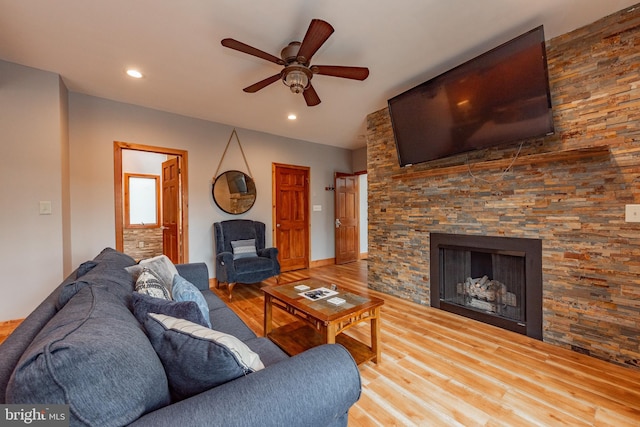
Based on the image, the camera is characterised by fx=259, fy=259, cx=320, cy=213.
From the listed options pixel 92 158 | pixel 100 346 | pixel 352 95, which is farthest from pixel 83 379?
pixel 92 158

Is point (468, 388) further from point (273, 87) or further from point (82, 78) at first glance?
point (82, 78)

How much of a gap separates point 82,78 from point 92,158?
926 mm

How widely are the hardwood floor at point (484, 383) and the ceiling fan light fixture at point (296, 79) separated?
88.3 inches

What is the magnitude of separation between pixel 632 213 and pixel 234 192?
172 inches

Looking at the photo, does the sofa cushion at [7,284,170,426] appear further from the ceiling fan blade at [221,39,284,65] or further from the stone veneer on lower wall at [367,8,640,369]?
the stone veneer on lower wall at [367,8,640,369]

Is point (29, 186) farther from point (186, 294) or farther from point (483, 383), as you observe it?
point (483, 383)

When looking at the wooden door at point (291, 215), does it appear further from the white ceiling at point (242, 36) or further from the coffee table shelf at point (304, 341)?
the coffee table shelf at point (304, 341)

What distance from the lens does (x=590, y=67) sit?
2.01 m

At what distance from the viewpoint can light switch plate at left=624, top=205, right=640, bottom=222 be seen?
181 cm

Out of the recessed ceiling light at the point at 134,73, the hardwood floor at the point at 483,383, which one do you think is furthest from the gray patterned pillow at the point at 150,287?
the recessed ceiling light at the point at 134,73

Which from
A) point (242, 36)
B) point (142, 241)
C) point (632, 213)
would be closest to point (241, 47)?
point (242, 36)

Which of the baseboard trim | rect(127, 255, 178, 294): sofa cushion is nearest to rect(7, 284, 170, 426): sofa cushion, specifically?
rect(127, 255, 178, 294): sofa cushion

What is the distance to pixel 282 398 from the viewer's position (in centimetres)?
76
